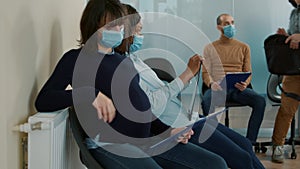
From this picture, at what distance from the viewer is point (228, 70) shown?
3.77 m

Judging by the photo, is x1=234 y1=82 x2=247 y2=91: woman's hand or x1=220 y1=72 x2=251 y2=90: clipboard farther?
x1=234 y1=82 x2=247 y2=91: woman's hand

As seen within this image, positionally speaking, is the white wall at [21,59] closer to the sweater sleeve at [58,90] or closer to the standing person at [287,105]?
the sweater sleeve at [58,90]

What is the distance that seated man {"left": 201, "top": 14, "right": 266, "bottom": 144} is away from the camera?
138 inches

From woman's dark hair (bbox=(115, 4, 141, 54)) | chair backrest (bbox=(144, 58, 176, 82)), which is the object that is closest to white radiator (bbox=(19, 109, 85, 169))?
woman's dark hair (bbox=(115, 4, 141, 54))

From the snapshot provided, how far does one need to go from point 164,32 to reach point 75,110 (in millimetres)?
3106

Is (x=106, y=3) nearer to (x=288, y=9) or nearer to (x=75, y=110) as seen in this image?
(x=75, y=110)

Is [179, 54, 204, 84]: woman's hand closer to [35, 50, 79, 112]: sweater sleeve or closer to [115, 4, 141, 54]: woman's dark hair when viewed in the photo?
[115, 4, 141, 54]: woman's dark hair

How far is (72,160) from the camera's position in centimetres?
191

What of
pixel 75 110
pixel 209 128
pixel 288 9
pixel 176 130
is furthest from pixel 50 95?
pixel 288 9

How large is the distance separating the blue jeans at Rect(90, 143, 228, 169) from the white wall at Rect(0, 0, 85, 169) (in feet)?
1.07

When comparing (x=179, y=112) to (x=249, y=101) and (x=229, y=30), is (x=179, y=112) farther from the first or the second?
(x=229, y=30)

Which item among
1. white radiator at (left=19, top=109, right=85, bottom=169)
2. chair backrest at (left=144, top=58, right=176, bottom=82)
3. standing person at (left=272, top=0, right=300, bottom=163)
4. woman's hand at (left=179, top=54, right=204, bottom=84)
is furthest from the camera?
standing person at (left=272, top=0, right=300, bottom=163)

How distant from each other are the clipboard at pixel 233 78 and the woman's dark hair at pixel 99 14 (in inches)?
71.7

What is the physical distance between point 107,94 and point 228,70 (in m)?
2.29
